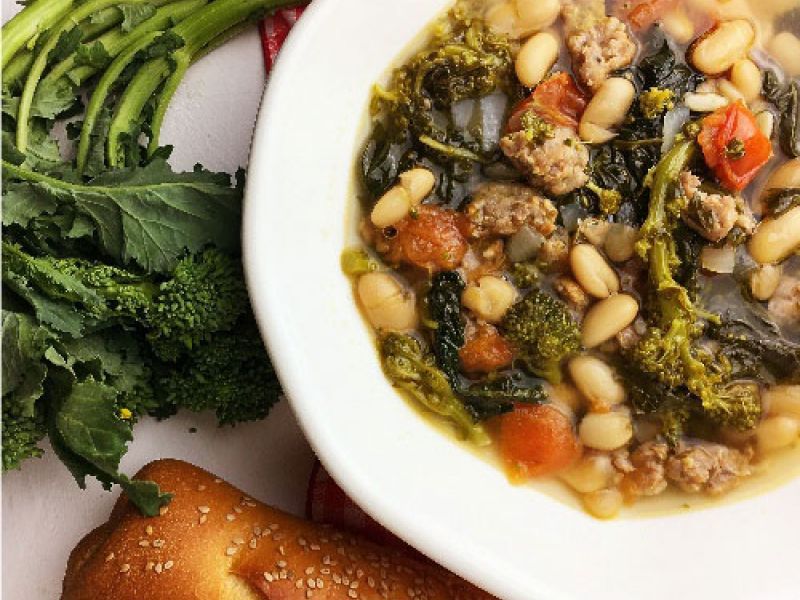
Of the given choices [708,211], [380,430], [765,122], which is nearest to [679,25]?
[765,122]

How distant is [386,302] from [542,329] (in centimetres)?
48

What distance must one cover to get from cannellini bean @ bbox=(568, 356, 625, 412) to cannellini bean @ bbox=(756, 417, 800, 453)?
0.47 metres

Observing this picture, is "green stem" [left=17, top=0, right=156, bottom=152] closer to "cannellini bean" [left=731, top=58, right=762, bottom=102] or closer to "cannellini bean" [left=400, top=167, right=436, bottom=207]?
"cannellini bean" [left=400, top=167, right=436, bottom=207]

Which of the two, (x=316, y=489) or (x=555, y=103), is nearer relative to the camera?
(x=555, y=103)

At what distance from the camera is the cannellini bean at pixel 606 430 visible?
11.0 ft

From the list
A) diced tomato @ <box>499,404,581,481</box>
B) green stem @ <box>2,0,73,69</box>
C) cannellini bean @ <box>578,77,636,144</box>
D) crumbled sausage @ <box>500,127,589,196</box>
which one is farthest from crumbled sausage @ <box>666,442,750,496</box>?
green stem @ <box>2,0,73,69</box>

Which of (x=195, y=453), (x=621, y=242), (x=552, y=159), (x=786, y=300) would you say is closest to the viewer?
(x=552, y=159)

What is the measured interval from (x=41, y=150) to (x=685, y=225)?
199 centimetres

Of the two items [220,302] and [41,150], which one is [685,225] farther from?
[41,150]

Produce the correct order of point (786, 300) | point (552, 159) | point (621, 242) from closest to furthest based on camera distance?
point (552, 159), point (621, 242), point (786, 300)

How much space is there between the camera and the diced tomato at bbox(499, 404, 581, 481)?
3.41 metres

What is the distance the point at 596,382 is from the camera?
3.37m

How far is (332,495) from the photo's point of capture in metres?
3.72

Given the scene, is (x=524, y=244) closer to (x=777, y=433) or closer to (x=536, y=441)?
(x=536, y=441)
